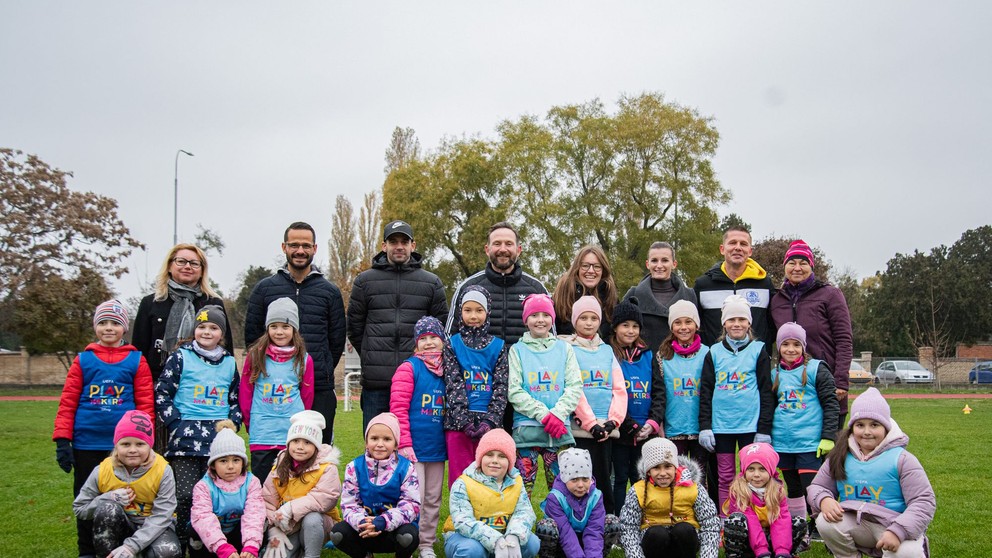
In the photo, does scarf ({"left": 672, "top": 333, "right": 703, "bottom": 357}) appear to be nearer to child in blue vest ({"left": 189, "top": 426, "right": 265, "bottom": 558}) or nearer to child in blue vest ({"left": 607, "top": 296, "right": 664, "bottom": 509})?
child in blue vest ({"left": 607, "top": 296, "right": 664, "bottom": 509})

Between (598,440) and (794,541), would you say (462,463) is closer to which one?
(598,440)

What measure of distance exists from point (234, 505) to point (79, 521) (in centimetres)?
107

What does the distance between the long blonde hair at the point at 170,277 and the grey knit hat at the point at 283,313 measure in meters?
0.63

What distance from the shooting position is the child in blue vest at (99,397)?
5.32m

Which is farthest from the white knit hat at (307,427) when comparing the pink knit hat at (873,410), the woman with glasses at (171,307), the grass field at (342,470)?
the pink knit hat at (873,410)

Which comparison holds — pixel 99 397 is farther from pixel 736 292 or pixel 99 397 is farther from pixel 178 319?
pixel 736 292

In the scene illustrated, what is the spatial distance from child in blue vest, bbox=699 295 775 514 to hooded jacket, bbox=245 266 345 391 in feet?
9.75

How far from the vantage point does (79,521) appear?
5.11m

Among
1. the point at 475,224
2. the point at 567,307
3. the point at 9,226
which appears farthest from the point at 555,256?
the point at 567,307

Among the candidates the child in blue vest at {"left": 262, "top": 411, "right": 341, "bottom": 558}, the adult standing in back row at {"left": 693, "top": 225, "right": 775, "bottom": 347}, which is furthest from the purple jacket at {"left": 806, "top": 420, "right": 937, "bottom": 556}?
the child in blue vest at {"left": 262, "top": 411, "right": 341, "bottom": 558}

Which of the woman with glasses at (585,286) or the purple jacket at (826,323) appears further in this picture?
the woman with glasses at (585,286)

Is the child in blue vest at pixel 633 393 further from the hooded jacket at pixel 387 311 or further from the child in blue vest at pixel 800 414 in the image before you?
the hooded jacket at pixel 387 311

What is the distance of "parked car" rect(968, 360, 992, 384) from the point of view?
35344 millimetres

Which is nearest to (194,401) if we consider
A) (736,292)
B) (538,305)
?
(538,305)
